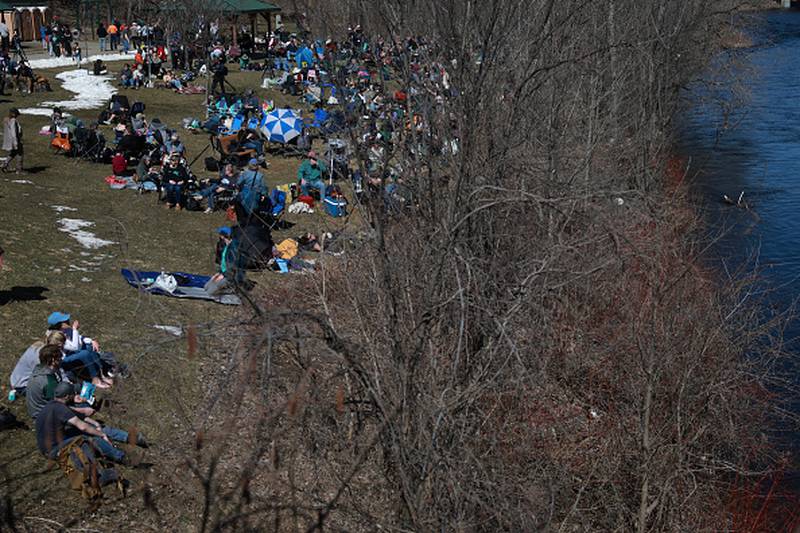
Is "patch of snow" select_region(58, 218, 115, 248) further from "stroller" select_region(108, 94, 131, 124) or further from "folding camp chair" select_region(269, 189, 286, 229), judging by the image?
"stroller" select_region(108, 94, 131, 124)

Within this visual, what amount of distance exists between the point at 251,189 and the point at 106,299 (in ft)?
11.6

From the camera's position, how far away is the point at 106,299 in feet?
45.8

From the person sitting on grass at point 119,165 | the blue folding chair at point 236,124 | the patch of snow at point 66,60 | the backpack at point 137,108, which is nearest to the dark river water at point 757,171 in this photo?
the blue folding chair at point 236,124

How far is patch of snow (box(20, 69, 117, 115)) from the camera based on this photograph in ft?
92.9

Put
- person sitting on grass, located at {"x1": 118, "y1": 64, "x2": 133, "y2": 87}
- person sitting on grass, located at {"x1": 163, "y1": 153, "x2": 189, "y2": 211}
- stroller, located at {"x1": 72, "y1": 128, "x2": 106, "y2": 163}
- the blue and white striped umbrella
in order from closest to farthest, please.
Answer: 1. person sitting on grass, located at {"x1": 163, "y1": 153, "x2": 189, "y2": 211}
2. stroller, located at {"x1": 72, "y1": 128, "x2": 106, "y2": 163}
3. the blue and white striped umbrella
4. person sitting on grass, located at {"x1": 118, "y1": 64, "x2": 133, "y2": 87}

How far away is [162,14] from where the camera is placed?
123ft

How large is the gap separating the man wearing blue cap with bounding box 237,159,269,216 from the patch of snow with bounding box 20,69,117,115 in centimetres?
1152

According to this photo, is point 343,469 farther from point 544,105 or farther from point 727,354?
point 544,105

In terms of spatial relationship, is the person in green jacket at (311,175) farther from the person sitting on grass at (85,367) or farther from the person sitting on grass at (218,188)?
the person sitting on grass at (85,367)

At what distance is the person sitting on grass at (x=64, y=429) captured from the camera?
9.30 m

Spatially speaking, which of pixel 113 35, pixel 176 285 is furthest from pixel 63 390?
pixel 113 35

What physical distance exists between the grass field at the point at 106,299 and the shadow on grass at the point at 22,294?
0.08 ft

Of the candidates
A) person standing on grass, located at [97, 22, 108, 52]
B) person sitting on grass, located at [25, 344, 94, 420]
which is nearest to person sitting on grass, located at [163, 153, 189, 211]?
person sitting on grass, located at [25, 344, 94, 420]

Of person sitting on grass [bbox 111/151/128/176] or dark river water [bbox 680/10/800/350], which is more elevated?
person sitting on grass [bbox 111/151/128/176]
